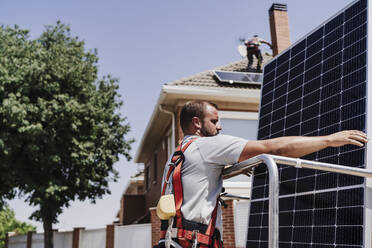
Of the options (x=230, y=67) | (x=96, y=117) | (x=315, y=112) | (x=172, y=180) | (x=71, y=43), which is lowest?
(x=172, y=180)

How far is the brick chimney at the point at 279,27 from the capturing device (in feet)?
49.9

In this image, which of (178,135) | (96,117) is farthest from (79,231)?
(178,135)

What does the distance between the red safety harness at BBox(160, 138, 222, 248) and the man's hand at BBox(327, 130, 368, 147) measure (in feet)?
2.75

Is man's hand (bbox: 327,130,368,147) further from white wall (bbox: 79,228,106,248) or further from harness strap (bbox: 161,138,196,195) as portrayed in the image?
white wall (bbox: 79,228,106,248)

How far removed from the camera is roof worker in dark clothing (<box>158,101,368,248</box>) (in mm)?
2434

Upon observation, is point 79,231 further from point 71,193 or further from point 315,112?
point 315,112

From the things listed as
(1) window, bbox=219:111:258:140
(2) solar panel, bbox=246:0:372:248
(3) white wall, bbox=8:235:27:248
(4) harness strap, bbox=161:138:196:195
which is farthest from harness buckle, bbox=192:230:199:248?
(3) white wall, bbox=8:235:27:248

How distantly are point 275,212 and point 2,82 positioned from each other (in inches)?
698

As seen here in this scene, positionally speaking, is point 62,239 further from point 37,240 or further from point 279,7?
point 279,7

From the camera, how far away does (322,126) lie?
137 inches

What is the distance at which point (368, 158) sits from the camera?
2.76m

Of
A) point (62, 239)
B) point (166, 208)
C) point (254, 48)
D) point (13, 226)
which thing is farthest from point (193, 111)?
point (13, 226)

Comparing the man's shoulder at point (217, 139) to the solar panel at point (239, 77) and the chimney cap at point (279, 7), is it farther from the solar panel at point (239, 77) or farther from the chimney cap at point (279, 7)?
the chimney cap at point (279, 7)

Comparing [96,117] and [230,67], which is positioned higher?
[230,67]
